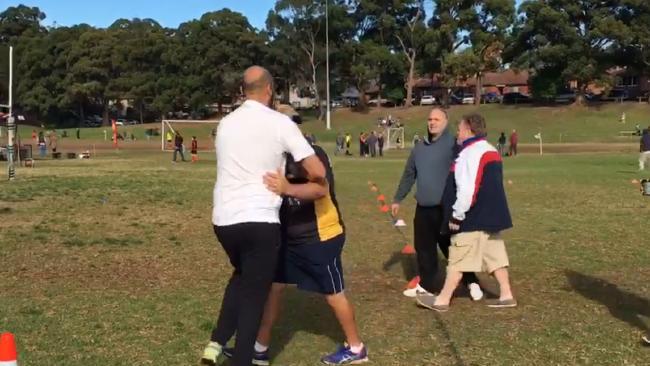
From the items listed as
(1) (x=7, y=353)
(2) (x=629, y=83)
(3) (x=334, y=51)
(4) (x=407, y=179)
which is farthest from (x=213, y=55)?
(1) (x=7, y=353)

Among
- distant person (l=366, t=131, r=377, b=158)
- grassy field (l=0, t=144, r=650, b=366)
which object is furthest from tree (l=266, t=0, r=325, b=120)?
grassy field (l=0, t=144, r=650, b=366)

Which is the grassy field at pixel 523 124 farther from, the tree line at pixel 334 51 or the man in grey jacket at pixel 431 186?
the man in grey jacket at pixel 431 186

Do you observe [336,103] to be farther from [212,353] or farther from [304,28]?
[212,353]

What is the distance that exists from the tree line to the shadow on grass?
65445 mm

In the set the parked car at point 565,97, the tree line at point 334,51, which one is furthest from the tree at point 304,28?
the parked car at point 565,97

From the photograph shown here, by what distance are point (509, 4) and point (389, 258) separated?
72433 millimetres

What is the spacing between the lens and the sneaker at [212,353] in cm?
455

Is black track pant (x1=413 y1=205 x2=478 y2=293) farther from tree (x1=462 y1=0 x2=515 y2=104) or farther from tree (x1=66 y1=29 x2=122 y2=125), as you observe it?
tree (x1=66 y1=29 x2=122 y2=125)

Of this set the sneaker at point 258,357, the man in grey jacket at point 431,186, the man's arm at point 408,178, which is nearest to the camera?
the sneaker at point 258,357

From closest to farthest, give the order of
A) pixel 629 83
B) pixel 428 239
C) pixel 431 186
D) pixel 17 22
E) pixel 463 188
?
pixel 463 188 < pixel 431 186 < pixel 428 239 < pixel 629 83 < pixel 17 22

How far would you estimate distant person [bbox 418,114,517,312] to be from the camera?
19.6 feet

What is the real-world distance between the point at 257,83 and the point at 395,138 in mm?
54646

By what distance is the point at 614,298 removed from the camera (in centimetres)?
676

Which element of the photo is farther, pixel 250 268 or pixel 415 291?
pixel 415 291
